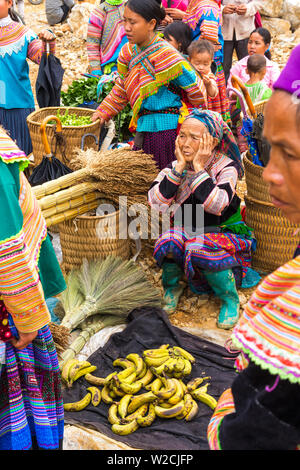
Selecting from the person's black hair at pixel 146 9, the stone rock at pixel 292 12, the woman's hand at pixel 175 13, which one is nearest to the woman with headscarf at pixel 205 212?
the person's black hair at pixel 146 9

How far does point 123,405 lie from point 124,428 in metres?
0.16

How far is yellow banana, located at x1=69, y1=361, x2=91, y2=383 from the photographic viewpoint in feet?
10.3

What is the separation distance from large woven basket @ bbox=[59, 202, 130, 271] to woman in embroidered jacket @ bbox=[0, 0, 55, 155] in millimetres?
1591

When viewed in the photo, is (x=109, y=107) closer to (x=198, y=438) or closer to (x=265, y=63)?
(x=265, y=63)

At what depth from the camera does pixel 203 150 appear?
3607 mm

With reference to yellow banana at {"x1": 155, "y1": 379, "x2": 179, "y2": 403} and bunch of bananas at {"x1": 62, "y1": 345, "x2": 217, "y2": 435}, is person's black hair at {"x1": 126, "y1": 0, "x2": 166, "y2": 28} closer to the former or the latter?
bunch of bananas at {"x1": 62, "y1": 345, "x2": 217, "y2": 435}

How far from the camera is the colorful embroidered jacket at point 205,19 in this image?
19.6ft

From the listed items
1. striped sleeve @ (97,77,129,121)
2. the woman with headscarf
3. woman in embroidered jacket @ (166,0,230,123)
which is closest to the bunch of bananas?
the woman with headscarf

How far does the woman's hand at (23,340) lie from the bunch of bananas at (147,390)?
109 cm

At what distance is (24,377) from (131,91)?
3.02 meters

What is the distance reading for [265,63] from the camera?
6.24 m

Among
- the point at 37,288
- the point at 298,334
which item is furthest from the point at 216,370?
the point at 298,334

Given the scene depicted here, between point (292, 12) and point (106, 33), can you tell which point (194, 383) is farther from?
point (292, 12)

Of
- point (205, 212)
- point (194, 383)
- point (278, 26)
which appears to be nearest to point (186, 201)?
point (205, 212)
